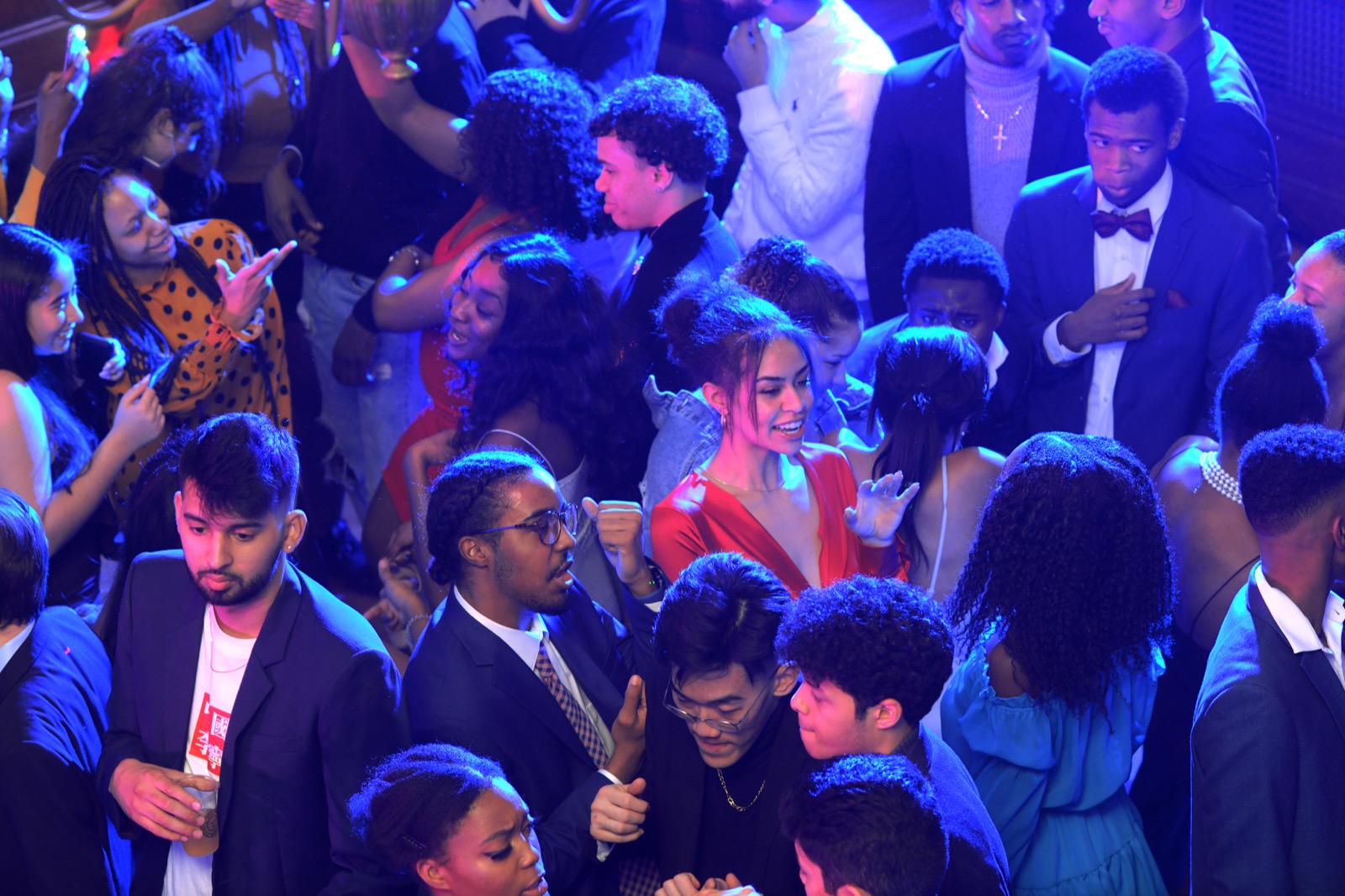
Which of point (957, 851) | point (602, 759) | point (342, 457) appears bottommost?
point (342, 457)

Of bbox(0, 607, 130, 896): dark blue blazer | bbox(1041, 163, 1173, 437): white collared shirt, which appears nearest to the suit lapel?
bbox(0, 607, 130, 896): dark blue blazer

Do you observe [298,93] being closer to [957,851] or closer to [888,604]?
[888,604]

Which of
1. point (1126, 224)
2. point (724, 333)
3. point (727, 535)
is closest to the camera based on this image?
point (727, 535)

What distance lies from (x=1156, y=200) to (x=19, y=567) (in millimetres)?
3082

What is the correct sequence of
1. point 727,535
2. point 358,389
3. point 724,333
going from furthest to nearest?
point 358,389
point 724,333
point 727,535

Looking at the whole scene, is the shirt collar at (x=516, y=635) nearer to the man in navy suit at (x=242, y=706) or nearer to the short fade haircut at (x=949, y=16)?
the man in navy suit at (x=242, y=706)

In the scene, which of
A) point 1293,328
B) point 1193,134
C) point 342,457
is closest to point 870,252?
point 1193,134

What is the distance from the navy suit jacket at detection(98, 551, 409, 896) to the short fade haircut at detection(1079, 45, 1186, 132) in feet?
8.28

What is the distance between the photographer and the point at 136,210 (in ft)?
11.8

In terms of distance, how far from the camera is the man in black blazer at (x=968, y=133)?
3998 mm

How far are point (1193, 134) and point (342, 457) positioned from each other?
3.10 m

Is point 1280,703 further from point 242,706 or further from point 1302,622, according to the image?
point 242,706

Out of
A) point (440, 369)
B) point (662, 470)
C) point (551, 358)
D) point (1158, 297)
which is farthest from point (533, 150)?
point (1158, 297)

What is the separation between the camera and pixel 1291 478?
2260 mm
